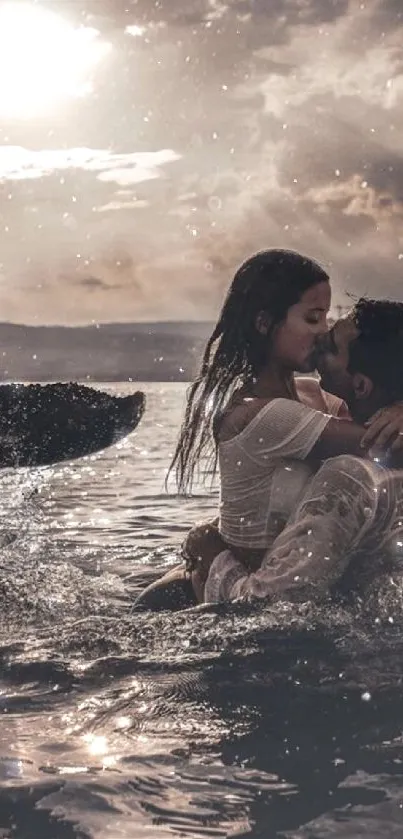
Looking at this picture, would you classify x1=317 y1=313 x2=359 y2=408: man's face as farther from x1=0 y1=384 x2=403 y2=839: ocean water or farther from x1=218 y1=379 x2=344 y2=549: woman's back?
x1=0 y1=384 x2=403 y2=839: ocean water

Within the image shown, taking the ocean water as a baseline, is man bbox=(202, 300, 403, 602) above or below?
above

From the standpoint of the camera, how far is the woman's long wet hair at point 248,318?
18.3 feet

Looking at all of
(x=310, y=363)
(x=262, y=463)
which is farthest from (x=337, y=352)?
(x=262, y=463)

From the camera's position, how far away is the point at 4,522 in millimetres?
10953

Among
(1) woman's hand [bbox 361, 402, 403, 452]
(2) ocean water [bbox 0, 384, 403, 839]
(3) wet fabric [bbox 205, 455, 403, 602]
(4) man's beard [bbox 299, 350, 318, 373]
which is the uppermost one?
(4) man's beard [bbox 299, 350, 318, 373]

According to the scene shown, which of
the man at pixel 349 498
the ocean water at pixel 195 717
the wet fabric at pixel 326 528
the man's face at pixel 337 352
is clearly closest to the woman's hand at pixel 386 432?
the man at pixel 349 498

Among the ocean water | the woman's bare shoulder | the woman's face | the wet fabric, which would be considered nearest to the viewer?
the ocean water

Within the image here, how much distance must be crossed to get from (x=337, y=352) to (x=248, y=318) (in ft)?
1.61

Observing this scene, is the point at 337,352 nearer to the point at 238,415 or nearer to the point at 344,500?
the point at 238,415

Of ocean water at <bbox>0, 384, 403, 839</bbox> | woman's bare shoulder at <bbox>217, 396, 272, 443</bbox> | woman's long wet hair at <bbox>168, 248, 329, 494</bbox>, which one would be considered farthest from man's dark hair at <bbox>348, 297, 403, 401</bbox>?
ocean water at <bbox>0, 384, 403, 839</bbox>

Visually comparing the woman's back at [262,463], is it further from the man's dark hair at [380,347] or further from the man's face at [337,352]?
the man's dark hair at [380,347]

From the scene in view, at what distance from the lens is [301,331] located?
5.57m

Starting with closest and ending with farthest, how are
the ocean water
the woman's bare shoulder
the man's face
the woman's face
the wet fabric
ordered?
the ocean water → the wet fabric → the woman's bare shoulder → the woman's face → the man's face

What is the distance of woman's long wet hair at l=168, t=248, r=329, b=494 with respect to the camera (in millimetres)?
5570
